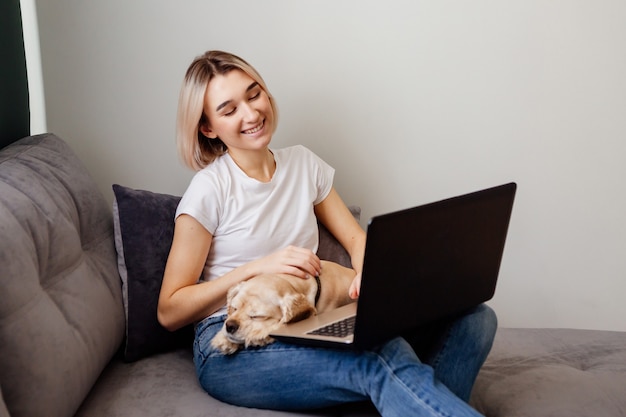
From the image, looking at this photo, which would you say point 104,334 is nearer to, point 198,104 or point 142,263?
point 142,263

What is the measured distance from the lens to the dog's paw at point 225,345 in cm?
140

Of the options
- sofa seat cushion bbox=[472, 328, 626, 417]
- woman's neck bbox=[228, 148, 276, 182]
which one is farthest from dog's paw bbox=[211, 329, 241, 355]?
sofa seat cushion bbox=[472, 328, 626, 417]

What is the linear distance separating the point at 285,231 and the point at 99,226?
1.49 ft

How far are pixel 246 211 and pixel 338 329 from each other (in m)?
0.47

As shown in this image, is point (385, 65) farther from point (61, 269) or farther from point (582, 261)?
point (61, 269)

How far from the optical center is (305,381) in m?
1.35

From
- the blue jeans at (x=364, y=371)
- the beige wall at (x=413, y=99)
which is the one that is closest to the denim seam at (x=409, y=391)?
the blue jeans at (x=364, y=371)

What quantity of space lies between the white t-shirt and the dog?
206mm

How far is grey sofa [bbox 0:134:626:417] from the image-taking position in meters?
1.24

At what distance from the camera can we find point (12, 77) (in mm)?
1653

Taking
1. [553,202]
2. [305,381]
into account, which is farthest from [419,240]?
[553,202]

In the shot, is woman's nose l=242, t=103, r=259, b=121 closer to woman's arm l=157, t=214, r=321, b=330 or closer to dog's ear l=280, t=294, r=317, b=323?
woman's arm l=157, t=214, r=321, b=330

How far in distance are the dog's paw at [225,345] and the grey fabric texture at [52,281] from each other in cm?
27

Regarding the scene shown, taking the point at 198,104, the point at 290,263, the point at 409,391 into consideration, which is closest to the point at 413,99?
the point at 198,104
